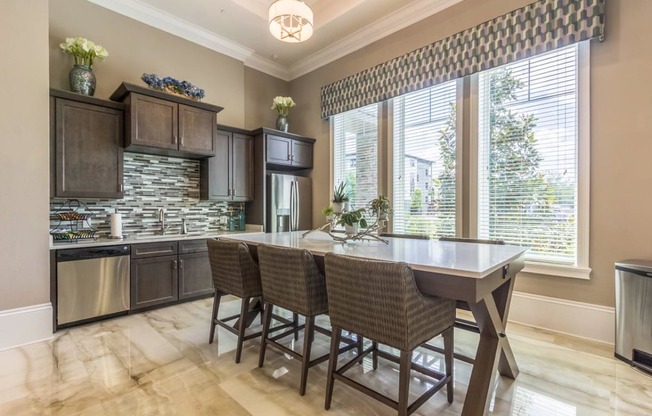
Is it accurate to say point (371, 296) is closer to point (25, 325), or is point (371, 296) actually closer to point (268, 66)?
point (25, 325)

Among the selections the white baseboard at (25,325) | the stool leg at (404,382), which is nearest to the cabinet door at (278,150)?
the white baseboard at (25,325)

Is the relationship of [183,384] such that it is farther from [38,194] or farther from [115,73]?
[115,73]

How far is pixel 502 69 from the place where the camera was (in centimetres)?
321

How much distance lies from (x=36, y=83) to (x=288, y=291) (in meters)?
2.95

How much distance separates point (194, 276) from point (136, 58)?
2.75m

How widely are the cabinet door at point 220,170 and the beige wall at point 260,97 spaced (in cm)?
77

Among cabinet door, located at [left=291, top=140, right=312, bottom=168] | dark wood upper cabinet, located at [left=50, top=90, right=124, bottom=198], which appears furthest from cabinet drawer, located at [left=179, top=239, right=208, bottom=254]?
cabinet door, located at [left=291, top=140, right=312, bottom=168]

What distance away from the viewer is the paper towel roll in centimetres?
341

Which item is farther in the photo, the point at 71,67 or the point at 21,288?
the point at 71,67

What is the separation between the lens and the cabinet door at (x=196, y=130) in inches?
147

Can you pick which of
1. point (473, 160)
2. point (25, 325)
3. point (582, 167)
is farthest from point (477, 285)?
point (25, 325)

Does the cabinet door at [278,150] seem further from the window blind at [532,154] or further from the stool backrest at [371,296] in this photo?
the stool backrest at [371,296]

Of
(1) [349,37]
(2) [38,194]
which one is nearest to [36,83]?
(2) [38,194]

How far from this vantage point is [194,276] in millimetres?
3787
